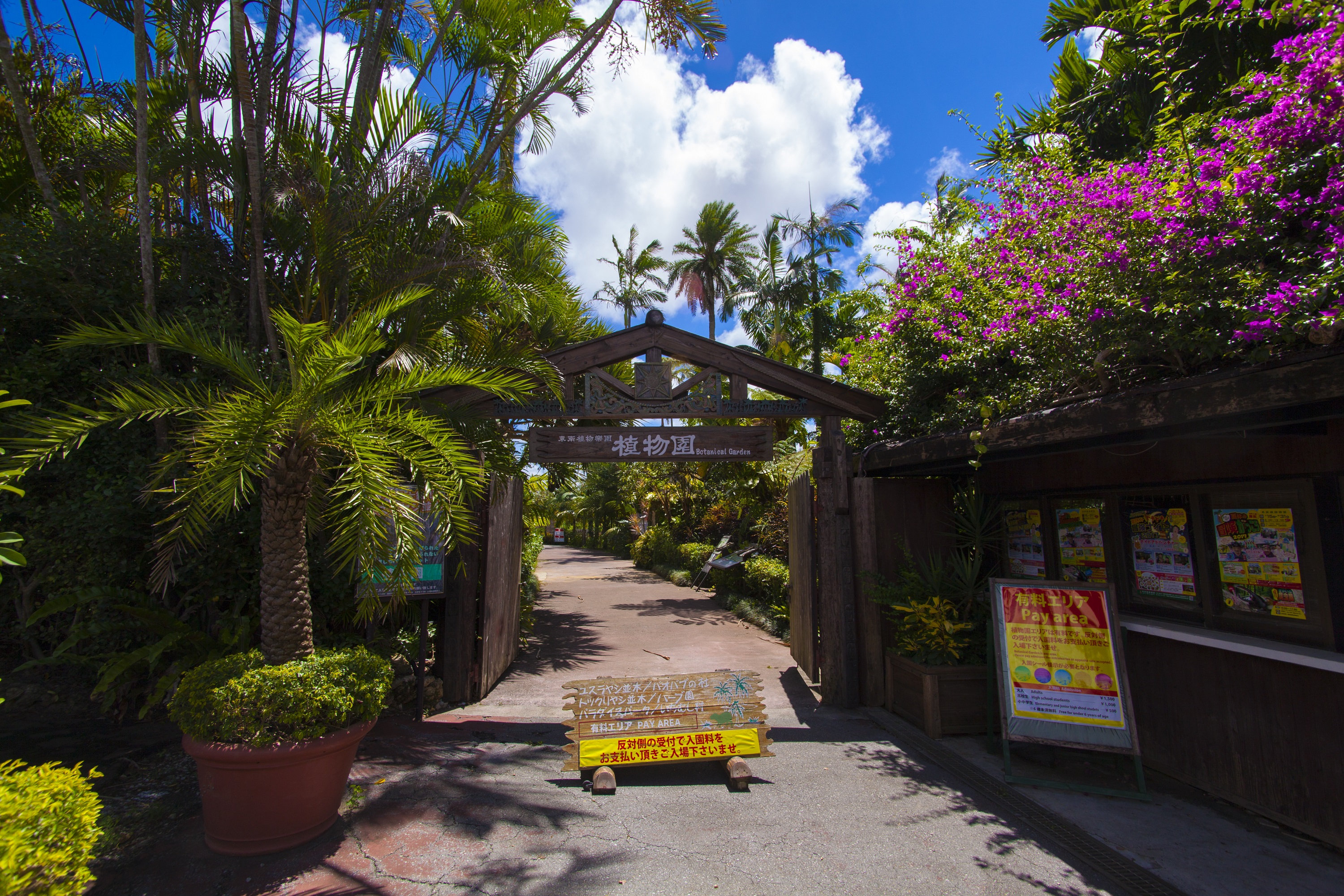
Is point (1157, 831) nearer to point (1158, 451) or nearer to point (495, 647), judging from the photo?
point (1158, 451)

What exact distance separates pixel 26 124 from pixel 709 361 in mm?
5815

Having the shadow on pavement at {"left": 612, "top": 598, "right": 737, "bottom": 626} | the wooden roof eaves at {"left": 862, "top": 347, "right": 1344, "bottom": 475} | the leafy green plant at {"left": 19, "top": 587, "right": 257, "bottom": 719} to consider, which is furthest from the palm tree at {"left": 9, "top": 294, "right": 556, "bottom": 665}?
the shadow on pavement at {"left": 612, "top": 598, "right": 737, "bottom": 626}

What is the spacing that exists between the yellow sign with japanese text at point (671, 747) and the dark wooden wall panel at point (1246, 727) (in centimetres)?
287

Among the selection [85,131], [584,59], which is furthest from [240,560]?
[584,59]

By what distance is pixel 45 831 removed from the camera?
2.20m

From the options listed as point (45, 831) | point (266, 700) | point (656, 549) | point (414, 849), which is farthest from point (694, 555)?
point (45, 831)

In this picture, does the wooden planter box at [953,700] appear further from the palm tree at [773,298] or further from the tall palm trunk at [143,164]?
the palm tree at [773,298]

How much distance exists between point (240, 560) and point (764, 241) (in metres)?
21.6

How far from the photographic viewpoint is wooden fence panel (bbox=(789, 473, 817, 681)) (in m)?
6.65

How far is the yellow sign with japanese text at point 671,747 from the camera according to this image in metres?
4.43

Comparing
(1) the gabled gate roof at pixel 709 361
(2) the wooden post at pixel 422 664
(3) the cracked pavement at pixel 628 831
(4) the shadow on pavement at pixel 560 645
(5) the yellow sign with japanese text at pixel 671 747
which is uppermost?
(1) the gabled gate roof at pixel 709 361

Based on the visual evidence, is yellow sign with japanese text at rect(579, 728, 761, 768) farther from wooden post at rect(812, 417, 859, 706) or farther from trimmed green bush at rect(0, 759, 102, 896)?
trimmed green bush at rect(0, 759, 102, 896)

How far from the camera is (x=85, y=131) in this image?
19.4 ft

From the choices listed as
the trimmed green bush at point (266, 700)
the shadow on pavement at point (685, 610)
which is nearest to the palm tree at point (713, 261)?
the shadow on pavement at point (685, 610)
